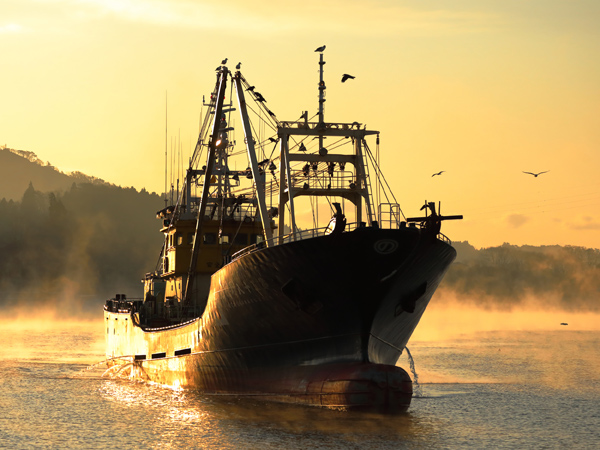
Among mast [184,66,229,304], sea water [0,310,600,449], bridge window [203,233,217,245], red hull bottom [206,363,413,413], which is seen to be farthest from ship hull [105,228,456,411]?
bridge window [203,233,217,245]

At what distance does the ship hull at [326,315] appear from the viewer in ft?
118

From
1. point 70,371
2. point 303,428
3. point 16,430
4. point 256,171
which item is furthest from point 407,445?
point 70,371

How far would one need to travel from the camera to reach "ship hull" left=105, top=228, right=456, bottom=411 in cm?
3591

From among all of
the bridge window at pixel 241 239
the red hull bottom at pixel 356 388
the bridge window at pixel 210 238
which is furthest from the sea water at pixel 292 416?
the bridge window at pixel 241 239

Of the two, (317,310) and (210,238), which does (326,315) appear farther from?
(210,238)

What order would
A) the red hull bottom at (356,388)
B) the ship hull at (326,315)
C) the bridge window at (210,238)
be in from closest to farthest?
the red hull bottom at (356,388), the ship hull at (326,315), the bridge window at (210,238)

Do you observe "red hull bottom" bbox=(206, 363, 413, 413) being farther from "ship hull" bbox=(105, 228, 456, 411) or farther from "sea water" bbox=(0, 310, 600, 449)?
"sea water" bbox=(0, 310, 600, 449)

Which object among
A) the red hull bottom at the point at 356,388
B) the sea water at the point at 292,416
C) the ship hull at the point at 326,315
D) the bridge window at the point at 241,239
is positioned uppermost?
the bridge window at the point at 241,239

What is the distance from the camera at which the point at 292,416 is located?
3600cm

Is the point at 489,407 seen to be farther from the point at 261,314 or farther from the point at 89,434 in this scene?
the point at 89,434

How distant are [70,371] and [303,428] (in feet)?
108

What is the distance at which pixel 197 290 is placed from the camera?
50.6 metres

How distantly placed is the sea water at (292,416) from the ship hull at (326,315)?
3.61 feet

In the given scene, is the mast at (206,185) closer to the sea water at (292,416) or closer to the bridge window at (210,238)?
the bridge window at (210,238)
